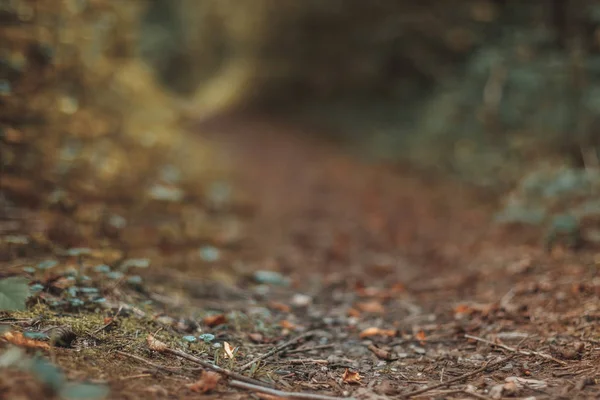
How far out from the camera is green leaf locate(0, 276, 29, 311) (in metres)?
1.85

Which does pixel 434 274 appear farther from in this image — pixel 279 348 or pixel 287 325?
pixel 279 348

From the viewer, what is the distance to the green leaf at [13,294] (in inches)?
72.7

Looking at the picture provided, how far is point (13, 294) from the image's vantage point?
188 centimetres

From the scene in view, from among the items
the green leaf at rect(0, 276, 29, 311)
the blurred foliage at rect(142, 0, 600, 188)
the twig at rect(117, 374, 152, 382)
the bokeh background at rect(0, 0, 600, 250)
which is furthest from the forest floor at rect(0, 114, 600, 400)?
the blurred foliage at rect(142, 0, 600, 188)

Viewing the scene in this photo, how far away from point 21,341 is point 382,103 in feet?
32.5

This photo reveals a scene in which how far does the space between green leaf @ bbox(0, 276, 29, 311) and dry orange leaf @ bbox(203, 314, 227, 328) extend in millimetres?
927

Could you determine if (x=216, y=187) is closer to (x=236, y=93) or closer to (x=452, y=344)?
(x=452, y=344)

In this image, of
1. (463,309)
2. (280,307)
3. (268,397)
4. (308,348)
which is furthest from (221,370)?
(463,309)

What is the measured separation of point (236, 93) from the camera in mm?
18656

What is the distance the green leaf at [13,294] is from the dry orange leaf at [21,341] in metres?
0.10

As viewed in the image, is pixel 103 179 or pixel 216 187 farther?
pixel 216 187

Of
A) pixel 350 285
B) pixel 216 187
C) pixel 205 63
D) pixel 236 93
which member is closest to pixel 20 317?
pixel 350 285

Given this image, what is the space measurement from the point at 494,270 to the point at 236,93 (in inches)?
635

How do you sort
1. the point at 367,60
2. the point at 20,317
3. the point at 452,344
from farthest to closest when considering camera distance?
the point at 367,60 → the point at 452,344 → the point at 20,317
